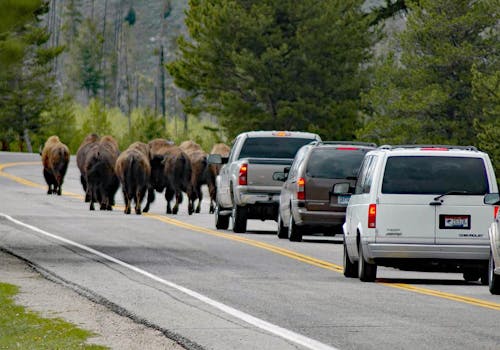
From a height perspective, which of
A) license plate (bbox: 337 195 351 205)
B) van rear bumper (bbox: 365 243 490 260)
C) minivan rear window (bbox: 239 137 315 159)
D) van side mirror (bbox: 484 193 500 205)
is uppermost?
minivan rear window (bbox: 239 137 315 159)

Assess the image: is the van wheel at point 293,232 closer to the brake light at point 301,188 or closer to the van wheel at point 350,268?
the brake light at point 301,188

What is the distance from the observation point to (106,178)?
3819cm

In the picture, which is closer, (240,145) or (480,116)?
(240,145)

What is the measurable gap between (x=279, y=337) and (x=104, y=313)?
2760mm

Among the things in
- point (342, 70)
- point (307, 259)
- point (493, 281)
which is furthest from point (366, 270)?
point (342, 70)

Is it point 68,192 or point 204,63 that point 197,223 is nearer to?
point 68,192

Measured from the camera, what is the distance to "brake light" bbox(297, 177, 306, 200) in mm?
26406

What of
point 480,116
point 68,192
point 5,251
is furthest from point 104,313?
point 480,116

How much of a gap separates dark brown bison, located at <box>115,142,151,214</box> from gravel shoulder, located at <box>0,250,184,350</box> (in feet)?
51.7

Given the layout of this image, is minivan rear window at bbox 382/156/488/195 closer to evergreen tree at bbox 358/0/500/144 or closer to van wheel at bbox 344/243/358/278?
van wheel at bbox 344/243/358/278

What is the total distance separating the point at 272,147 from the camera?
103 ft

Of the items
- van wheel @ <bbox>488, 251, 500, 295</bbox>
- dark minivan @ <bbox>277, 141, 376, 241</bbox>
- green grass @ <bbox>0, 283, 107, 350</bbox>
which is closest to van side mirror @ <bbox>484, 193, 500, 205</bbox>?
van wheel @ <bbox>488, 251, 500, 295</bbox>

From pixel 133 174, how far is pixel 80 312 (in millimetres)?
21461

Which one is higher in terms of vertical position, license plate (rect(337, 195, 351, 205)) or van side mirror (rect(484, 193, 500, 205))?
van side mirror (rect(484, 193, 500, 205))
